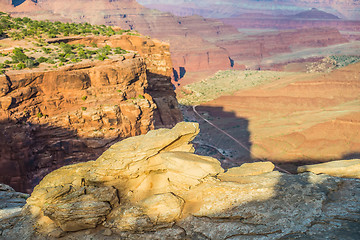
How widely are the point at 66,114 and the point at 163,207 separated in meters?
15.8

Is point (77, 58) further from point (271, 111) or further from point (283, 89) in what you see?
point (283, 89)

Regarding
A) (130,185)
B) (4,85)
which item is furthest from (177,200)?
(4,85)

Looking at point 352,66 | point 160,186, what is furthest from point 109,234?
point 352,66

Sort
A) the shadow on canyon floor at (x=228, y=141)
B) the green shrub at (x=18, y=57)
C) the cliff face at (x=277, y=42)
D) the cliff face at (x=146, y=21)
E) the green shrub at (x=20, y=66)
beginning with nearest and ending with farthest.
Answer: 1. the green shrub at (x=20, y=66)
2. the green shrub at (x=18, y=57)
3. the shadow on canyon floor at (x=228, y=141)
4. the cliff face at (x=146, y=21)
5. the cliff face at (x=277, y=42)

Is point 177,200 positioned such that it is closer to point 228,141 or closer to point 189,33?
point 228,141

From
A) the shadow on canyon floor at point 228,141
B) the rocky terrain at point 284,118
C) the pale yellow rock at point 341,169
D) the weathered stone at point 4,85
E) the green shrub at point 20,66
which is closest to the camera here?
the pale yellow rock at point 341,169

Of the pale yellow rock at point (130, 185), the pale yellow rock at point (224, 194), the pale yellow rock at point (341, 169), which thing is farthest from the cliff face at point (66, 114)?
the pale yellow rock at point (341, 169)

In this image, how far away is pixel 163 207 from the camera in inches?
534

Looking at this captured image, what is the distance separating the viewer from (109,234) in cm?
1333

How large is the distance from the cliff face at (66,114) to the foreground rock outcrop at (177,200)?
875 cm

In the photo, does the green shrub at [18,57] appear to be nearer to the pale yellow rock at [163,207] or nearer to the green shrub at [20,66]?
the green shrub at [20,66]

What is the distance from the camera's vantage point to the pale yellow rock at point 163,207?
1334 centimetres

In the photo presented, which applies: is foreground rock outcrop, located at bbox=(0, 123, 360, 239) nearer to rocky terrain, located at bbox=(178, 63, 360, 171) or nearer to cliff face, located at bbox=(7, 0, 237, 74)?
rocky terrain, located at bbox=(178, 63, 360, 171)

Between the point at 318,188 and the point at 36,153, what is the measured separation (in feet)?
71.9
